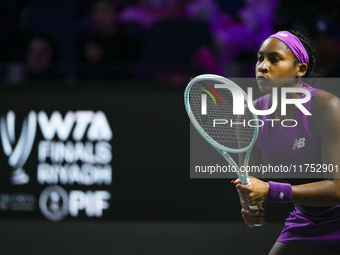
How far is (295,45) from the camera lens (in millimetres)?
2516

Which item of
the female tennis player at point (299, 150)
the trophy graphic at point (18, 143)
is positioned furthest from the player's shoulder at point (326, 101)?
the trophy graphic at point (18, 143)

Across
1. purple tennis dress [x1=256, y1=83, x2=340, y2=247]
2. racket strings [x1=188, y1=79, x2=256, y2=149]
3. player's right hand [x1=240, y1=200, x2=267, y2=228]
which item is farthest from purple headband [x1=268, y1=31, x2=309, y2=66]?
player's right hand [x1=240, y1=200, x2=267, y2=228]

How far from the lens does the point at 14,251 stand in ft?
14.9

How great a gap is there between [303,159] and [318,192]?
0.24m

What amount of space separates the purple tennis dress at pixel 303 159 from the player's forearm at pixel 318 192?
0.19 m

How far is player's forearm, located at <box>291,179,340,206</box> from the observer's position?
7.64 feet

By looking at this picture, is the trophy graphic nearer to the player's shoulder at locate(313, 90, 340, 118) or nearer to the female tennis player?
the female tennis player

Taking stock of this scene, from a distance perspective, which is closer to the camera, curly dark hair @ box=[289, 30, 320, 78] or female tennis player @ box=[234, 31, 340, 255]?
female tennis player @ box=[234, 31, 340, 255]

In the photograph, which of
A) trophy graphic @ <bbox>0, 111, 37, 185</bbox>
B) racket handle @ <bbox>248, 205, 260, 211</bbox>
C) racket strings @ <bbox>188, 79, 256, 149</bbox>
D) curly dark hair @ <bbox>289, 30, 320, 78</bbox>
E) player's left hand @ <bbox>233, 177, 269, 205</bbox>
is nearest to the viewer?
player's left hand @ <bbox>233, 177, 269, 205</bbox>

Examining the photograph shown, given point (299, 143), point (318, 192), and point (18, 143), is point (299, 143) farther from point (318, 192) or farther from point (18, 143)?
point (18, 143)

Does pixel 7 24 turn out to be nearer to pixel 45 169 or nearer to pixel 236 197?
pixel 45 169

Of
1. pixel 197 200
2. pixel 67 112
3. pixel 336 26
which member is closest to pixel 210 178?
pixel 197 200

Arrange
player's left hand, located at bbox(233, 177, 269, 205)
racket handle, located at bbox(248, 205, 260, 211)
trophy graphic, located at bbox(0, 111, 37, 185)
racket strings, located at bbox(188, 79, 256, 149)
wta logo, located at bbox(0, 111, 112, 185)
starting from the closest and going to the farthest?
player's left hand, located at bbox(233, 177, 269, 205) → racket handle, located at bbox(248, 205, 260, 211) → racket strings, located at bbox(188, 79, 256, 149) → wta logo, located at bbox(0, 111, 112, 185) → trophy graphic, located at bbox(0, 111, 37, 185)

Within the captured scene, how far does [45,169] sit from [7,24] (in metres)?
1.67
